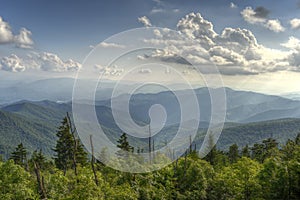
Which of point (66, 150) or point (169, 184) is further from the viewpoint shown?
point (66, 150)

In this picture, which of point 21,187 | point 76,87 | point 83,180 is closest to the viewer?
point 76,87

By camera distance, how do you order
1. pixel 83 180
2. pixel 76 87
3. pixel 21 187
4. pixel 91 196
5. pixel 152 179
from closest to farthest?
pixel 76 87
pixel 91 196
pixel 83 180
pixel 21 187
pixel 152 179

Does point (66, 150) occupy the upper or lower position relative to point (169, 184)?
lower

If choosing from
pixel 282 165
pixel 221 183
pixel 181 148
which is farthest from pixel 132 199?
pixel 282 165

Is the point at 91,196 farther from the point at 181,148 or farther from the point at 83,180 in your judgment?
the point at 181,148

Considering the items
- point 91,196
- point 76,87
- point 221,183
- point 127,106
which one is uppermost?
point 76,87

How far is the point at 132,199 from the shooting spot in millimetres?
23125

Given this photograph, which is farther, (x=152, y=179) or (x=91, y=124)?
(x=152, y=179)

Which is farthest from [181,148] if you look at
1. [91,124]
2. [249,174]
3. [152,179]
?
[91,124]

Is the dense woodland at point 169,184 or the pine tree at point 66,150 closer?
the dense woodland at point 169,184

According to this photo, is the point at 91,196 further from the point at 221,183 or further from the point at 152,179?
the point at 221,183

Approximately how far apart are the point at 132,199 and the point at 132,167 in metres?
8.25

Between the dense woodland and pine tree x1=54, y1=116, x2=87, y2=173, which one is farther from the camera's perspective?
pine tree x1=54, y1=116, x2=87, y2=173

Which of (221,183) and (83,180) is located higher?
(83,180)
